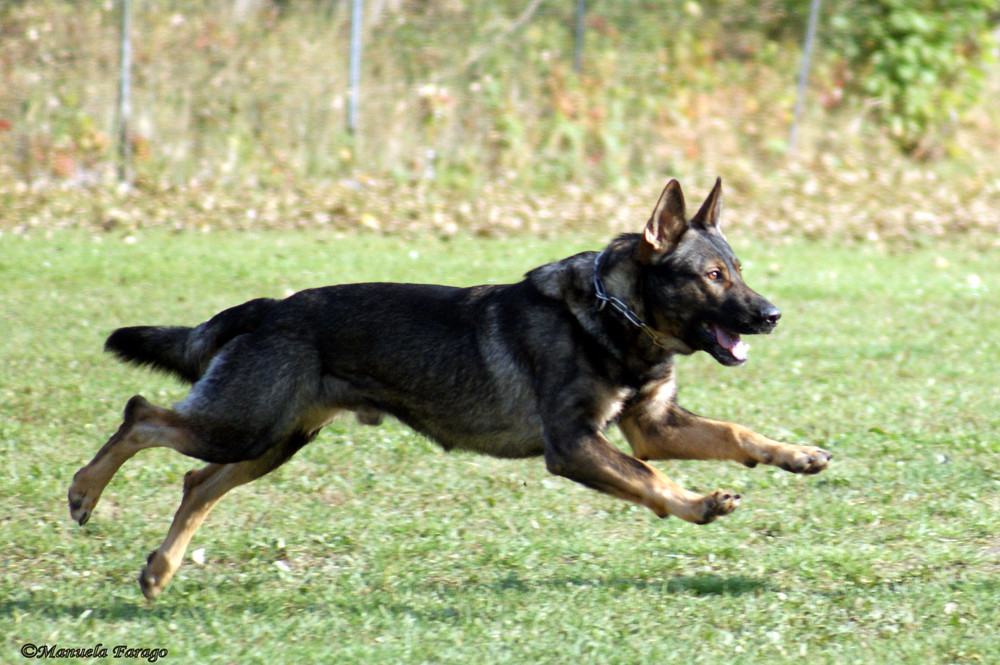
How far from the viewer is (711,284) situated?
15.7 ft

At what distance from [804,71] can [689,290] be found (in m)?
13.8

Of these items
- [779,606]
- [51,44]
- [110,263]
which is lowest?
[110,263]

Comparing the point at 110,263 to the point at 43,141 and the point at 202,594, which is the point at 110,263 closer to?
the point at 43,141

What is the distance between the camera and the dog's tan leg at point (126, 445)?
4.88m

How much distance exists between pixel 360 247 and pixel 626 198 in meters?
4.44

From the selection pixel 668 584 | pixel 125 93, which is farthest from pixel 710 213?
pixel 125 93

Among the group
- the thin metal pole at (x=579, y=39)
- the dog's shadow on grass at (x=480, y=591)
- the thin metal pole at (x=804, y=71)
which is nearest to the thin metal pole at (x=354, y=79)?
the thin metal pole at (x=579, y=39)

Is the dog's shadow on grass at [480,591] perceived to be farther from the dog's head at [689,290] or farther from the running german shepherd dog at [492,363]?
the dog's head at [689,290]

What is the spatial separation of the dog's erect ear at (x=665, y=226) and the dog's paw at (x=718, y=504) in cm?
111

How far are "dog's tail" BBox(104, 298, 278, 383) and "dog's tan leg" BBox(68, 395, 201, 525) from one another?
1.00 feet

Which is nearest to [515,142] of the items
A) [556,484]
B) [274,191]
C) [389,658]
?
[274,191]

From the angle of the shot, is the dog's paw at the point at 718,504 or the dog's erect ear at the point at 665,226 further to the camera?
the dog's erect ear at the point at 665,226

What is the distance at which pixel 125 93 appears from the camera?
14.3 m

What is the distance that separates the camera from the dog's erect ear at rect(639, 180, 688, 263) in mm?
4781
